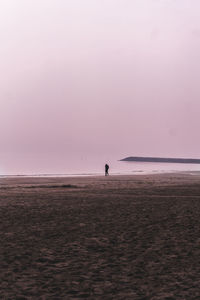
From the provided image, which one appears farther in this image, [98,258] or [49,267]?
[98,258]

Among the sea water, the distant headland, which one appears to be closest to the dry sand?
the sea water

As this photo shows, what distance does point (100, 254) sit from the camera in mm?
9531

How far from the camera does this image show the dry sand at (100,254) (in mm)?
6980

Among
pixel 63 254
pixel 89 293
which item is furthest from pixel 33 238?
pixel 89 293

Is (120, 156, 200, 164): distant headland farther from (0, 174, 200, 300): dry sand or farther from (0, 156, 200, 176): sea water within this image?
(0, 174, 200, 300): dry sand

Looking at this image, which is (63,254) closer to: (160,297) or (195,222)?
(160,297)

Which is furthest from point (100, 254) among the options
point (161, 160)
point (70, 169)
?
point (161, 160)

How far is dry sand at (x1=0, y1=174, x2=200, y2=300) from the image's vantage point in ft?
22.9

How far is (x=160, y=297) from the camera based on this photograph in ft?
21.5

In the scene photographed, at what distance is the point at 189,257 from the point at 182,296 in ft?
8.63

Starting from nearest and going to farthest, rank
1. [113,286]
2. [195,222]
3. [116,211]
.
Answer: [113,286]
[195,222]
[116,211]

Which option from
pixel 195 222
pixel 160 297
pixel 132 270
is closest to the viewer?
pixel 160 297

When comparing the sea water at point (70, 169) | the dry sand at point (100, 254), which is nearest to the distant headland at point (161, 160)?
the sea water at point (70, 169)

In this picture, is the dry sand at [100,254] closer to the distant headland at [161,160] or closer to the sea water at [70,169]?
the sea water at [70,169]
